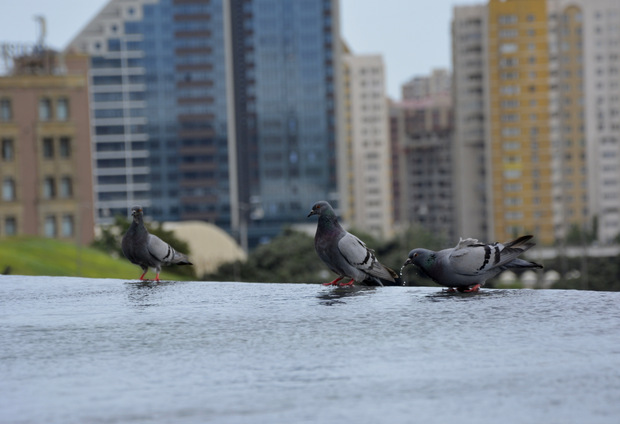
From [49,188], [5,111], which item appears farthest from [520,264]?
[5,111]

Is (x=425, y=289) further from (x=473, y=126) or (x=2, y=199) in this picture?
(x=473, y=126)

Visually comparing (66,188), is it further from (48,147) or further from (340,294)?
(340,294)

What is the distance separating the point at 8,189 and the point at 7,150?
2.75 meters

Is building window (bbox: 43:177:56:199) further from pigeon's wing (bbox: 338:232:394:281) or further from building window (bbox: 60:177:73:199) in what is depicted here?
pigeon's wing (bbox: 338:232:394:281)

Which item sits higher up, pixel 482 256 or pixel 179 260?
pixel 482 256

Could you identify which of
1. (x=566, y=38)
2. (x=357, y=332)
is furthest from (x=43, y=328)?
(x=566, y=38)

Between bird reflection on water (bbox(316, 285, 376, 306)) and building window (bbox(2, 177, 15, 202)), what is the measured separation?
72599 mm

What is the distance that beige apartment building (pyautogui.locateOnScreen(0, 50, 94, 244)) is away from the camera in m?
79.8

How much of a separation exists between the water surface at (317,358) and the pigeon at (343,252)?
9.5 inches

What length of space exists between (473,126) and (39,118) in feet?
202

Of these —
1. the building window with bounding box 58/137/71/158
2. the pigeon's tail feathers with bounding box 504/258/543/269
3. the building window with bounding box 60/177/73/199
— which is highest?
the building window with bounding box 58/137/71/158

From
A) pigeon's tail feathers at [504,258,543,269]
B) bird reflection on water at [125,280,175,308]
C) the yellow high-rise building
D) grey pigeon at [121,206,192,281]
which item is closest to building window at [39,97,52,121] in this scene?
the yellow high-rise building

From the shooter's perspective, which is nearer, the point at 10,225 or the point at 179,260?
the point at 179,260

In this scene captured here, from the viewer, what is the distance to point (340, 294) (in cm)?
1038
